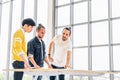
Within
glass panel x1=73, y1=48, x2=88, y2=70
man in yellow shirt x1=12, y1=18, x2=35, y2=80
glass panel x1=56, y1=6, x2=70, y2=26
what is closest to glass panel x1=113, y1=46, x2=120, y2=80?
glass panel x1=73, y1=48, x2=88, y2=70

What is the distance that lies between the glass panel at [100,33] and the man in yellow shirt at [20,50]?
350 cm

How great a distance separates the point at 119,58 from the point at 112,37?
584 millimetres

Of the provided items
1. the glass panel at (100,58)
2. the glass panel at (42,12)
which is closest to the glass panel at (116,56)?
the glass panel at (100,58)

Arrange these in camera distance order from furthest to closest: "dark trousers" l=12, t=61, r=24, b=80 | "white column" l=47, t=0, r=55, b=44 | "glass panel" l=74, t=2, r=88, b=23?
1. "white column" l=47, t=0, r=55, b=44
2. "glass panel" l=74, t=2, r=88, b=23
3. "dark trousers" l=12, t=61, r=24, b=80

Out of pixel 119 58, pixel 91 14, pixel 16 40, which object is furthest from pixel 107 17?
pixel 16 40

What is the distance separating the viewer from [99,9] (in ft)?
22.0

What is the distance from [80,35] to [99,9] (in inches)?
35.6

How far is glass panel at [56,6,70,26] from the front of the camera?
749 cm

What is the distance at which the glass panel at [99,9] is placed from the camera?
657 centimetres

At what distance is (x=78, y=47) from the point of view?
22.8ft

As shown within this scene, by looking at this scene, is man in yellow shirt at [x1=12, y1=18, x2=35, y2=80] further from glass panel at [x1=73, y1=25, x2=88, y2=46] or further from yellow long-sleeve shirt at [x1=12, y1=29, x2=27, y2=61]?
glass panel at [x1=73, y1=25, x2=88, y2=46]

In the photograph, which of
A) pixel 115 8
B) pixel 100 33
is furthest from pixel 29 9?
pixel 115 8

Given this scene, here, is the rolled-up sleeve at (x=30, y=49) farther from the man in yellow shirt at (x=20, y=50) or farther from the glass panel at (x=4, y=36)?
the glass panel at (x=4, y=36)

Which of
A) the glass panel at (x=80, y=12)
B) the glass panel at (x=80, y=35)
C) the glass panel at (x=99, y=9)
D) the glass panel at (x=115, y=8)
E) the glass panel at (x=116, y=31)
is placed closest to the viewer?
the glass panel at (x=116, y=31)
